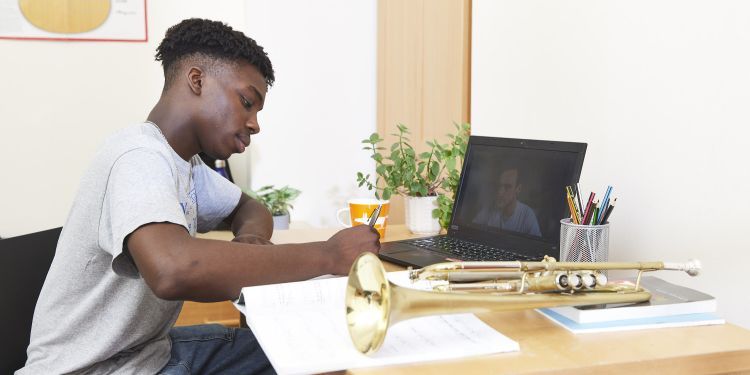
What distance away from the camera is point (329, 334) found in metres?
0.85

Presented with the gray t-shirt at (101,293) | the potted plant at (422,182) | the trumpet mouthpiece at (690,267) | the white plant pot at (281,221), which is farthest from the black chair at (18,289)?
the white plant pot at (281,221)

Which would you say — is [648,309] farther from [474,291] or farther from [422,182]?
[422,182]

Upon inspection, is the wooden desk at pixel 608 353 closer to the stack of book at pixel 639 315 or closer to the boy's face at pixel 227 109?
the stack of book at pixel 639 315

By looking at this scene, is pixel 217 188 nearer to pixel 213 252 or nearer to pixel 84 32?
pixel 213 252

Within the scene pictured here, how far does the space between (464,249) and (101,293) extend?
2.21ft

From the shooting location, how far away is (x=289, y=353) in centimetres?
78

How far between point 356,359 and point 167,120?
616mm

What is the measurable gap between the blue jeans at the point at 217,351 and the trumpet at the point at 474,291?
1.85 ft

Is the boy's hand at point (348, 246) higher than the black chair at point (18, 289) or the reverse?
higher

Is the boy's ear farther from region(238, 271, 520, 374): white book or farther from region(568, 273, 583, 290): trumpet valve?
region(568, 273, 583, 290): trumpet valve

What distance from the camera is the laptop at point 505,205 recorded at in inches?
51.3

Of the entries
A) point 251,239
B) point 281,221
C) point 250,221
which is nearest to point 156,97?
point 281,221

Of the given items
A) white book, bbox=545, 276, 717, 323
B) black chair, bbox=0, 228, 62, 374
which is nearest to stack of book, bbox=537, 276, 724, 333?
white book, bbox=545, 276, 717, 323

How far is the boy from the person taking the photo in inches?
38.2
